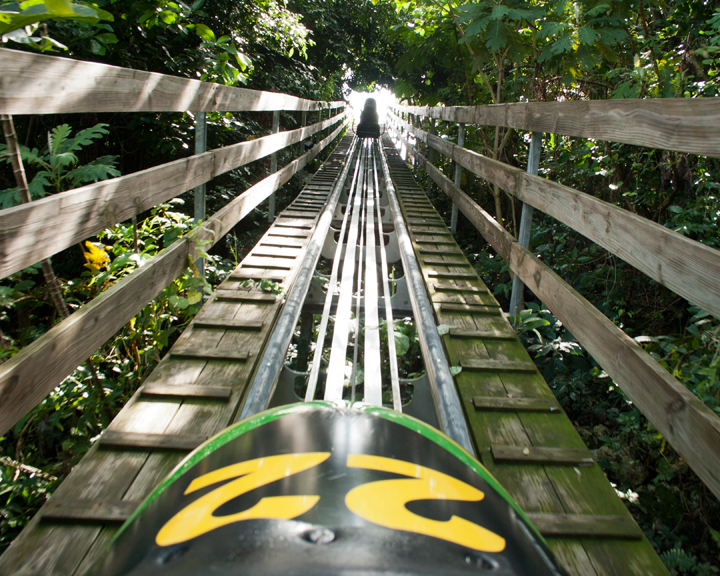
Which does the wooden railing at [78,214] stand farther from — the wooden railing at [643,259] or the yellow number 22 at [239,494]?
the wooden railing at [643,259]

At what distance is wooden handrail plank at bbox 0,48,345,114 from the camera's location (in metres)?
1.19

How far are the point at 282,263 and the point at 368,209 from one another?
2.42 meters

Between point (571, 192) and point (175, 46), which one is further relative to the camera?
point (175, 46)

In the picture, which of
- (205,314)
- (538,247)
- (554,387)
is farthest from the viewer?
(538,247)

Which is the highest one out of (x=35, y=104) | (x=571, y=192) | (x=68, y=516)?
(x=35, y=104)

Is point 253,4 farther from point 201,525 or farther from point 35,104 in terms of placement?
point 201,525

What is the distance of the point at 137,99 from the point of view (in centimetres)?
182

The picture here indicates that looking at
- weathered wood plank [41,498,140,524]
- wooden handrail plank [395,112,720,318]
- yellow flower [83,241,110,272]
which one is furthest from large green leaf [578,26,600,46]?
weathered wood plank [41,498,140,524]

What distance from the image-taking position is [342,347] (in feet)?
7.46

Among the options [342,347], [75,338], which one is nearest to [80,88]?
[75,338]

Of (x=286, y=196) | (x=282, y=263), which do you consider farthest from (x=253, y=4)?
(x=282, y=263)

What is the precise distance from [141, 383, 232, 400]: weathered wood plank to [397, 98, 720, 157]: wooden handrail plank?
1679 mm

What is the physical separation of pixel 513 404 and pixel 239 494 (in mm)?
1387

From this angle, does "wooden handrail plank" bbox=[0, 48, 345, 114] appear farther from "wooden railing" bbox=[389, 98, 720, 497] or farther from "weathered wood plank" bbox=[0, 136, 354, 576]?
"wooden railing" bbox=[389, 98, 720, 497]
